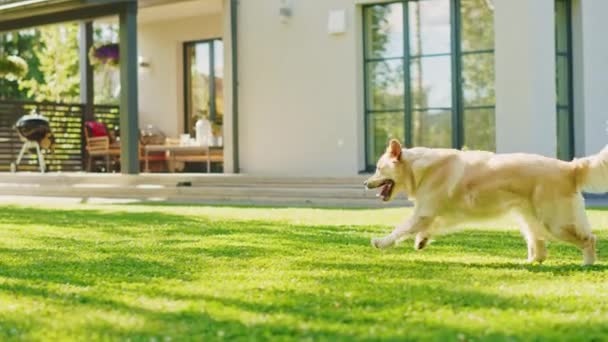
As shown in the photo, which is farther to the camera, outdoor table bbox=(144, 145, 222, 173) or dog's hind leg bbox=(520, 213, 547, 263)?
outdoor table bbox=(144, 145, 222, 173)

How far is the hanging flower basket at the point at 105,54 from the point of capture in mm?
16797

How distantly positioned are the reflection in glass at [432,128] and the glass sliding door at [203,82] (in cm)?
556

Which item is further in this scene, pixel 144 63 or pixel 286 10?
pixel 144 63

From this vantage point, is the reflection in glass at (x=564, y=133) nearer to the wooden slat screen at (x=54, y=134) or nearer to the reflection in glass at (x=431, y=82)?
the reflection in glass at (x=431, y=82)

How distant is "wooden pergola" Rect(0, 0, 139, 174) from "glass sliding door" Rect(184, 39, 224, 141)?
3.24m

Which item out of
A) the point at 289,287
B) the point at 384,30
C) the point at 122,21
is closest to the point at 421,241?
the point at 289,287

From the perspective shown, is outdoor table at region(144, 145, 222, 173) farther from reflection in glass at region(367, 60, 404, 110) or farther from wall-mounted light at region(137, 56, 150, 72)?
reflection in glass at region(367, 60, 404, 110)

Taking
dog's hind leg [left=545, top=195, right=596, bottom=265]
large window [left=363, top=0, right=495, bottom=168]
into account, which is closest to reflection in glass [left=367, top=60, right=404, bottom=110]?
large window [left=363, top=0, right=495, bottom=168]

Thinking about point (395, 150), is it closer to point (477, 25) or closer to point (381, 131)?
point (477, 25)

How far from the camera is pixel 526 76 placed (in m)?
11.7

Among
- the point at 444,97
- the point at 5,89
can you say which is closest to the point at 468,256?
the point at 444,97

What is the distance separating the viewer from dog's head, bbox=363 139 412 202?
527 centimetres

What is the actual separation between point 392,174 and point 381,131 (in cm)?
781

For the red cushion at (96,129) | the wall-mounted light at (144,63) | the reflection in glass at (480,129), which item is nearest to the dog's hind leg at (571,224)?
the reflection in glass at (480,129)
